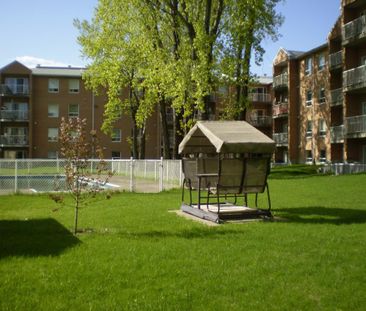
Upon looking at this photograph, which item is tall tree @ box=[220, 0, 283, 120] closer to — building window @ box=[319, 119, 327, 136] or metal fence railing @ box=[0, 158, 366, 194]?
metal fence railing @ box=[0, 158, 366, 194]

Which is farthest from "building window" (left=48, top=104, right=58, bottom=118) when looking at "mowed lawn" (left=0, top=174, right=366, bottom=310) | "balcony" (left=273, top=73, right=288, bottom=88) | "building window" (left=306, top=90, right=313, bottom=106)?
"mowed lawn" (left=0, top=174, right=366, bottom=310)

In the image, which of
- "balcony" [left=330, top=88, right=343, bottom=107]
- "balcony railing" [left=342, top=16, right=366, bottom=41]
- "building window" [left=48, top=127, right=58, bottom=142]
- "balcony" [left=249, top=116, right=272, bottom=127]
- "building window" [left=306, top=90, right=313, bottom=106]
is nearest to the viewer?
"balcony railing" [left=342, top=16, right=366, bottom=41]

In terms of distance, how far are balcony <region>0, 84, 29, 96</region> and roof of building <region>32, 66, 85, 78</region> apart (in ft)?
7.45

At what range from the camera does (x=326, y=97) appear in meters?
42.2

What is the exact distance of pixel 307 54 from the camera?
149 ft

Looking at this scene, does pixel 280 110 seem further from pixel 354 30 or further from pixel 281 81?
pixel 354 30

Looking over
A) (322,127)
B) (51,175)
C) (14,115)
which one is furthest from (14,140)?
(51,175)

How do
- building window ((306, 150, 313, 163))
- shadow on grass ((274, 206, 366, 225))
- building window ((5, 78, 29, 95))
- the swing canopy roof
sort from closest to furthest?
1. the swing canopy roof
2. shadow on grass ((274, 206, 366, 225))
3. building window ((306, 150, 313, 163))
4. building window ((5, 78, 29, 95))

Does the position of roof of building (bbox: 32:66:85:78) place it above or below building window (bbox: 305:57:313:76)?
above

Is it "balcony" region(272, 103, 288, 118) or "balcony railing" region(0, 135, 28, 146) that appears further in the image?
"balcony railing" region(0, 135, 28, 146)

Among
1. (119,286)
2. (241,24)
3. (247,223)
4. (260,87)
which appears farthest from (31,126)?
(119,286)

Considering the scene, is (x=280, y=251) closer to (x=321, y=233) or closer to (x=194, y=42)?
(x=321, y=233)

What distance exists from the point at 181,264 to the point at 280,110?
1762 inches

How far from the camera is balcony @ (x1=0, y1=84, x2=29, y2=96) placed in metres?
52.6
